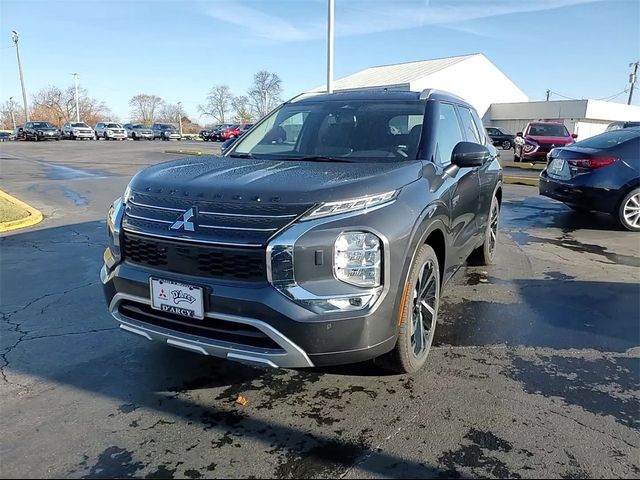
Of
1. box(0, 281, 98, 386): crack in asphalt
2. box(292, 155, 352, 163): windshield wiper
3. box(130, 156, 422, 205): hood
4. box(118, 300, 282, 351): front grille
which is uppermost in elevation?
box(292, 155, 352, 163): windshield wiper

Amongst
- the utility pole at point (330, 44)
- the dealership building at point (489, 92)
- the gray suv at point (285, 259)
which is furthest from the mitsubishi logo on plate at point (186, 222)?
the dealership building at point (489, 92)

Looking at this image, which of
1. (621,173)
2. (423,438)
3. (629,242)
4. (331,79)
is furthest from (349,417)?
(331,79)

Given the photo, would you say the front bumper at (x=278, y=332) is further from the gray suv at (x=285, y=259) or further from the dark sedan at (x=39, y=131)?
the dark sedan at (x=39, y=131)

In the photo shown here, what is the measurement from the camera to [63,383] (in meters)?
3.19

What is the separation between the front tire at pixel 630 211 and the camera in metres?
7.95

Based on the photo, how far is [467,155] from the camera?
360cm

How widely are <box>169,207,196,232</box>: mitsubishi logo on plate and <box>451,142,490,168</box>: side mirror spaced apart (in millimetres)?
1997

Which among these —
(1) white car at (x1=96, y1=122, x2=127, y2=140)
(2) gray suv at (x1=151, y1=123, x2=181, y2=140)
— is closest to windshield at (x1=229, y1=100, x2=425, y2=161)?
(1) white car at (x1=96, y1=122, x2=127, y2=140)

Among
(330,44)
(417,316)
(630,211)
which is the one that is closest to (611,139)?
(630,211)

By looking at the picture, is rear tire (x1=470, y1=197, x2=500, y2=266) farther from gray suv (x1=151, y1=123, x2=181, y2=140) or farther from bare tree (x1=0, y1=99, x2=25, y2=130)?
bare tree (x1=0, y1=99, x2=25, y2=130)

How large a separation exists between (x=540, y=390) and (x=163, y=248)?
2.53 m

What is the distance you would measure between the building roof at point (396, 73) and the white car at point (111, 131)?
74.3 ft

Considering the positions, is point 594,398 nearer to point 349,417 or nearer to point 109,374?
point 349,417

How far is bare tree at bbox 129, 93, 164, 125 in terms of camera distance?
3893 inches
